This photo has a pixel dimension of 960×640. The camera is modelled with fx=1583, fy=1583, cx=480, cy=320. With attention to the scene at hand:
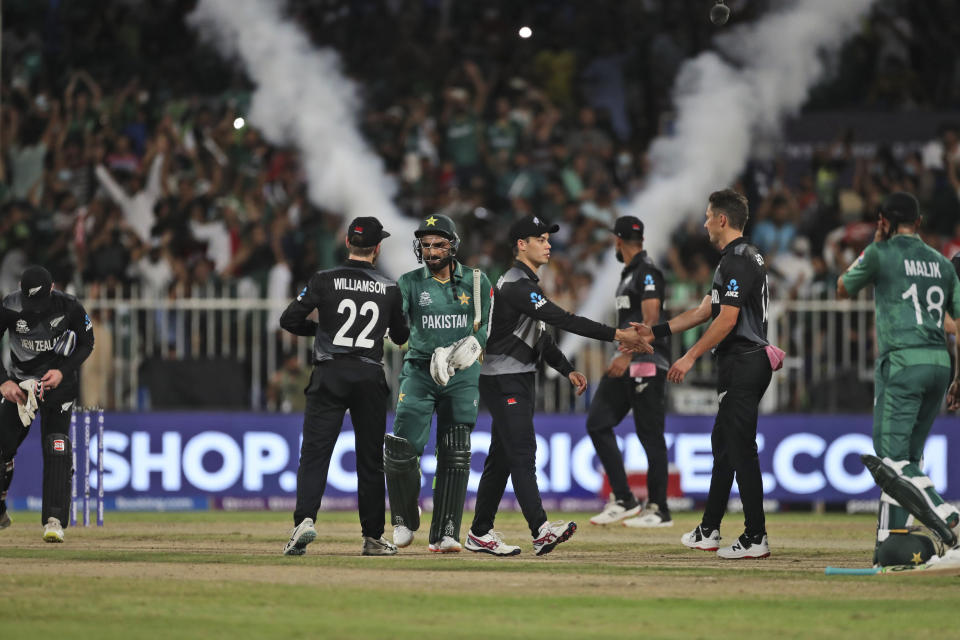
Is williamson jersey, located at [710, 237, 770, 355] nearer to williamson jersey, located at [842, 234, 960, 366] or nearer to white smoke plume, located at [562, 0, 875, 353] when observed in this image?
williamson jersey, located at [842, 234, 960, 366]

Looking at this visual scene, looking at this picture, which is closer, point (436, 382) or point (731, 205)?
point (436, 382)

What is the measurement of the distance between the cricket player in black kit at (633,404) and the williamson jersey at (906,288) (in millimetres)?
3979

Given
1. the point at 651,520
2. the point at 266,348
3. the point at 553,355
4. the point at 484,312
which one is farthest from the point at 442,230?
the point at 266,348

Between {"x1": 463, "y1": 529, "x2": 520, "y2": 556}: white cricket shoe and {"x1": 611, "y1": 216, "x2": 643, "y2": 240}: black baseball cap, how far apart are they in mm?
3731

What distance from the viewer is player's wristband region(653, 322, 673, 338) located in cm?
1233

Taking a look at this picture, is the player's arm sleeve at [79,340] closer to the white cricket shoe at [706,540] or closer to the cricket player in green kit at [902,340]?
the white cricket shoe at [706,540]

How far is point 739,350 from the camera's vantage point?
11.6m

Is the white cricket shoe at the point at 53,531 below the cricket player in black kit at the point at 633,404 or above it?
below

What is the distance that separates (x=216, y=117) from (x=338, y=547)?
44.0 feet

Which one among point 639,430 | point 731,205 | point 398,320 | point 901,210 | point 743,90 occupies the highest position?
point 743,90

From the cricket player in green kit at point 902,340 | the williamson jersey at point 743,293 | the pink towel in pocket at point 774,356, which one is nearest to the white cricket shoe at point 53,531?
the williamson jersey at point 743,293

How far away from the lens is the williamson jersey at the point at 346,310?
1131 cm

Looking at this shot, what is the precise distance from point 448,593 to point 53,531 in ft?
15.3

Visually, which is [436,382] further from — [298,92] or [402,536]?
[298,92]
